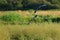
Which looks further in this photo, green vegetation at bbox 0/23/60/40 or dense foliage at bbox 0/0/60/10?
dense foliage at bbox 0/0/60/10

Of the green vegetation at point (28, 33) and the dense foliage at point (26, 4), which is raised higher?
the green vegetation at point (28, 33)

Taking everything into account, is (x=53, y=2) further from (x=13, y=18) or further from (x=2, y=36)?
(x=2, y=36)

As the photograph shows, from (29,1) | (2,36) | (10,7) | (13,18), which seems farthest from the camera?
(29,1)

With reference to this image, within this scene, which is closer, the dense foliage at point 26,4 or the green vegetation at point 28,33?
the green vegetation at point 28,33

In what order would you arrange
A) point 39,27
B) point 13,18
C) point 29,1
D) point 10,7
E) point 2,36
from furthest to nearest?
point 29,1 < point 10,7 < point 13,18 < point 39,27 < point 2,36

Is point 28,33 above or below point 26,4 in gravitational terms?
above

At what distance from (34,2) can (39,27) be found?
32960 millimetres

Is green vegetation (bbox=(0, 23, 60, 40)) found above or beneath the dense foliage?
above

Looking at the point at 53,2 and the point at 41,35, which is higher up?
the point at 41,35

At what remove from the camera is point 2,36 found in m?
8.70

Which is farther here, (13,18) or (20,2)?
(20,2)

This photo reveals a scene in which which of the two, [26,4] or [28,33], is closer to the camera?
[28,33]

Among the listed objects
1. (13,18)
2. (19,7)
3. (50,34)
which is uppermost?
(50,34)

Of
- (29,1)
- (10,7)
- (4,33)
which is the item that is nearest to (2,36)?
(4,33)
